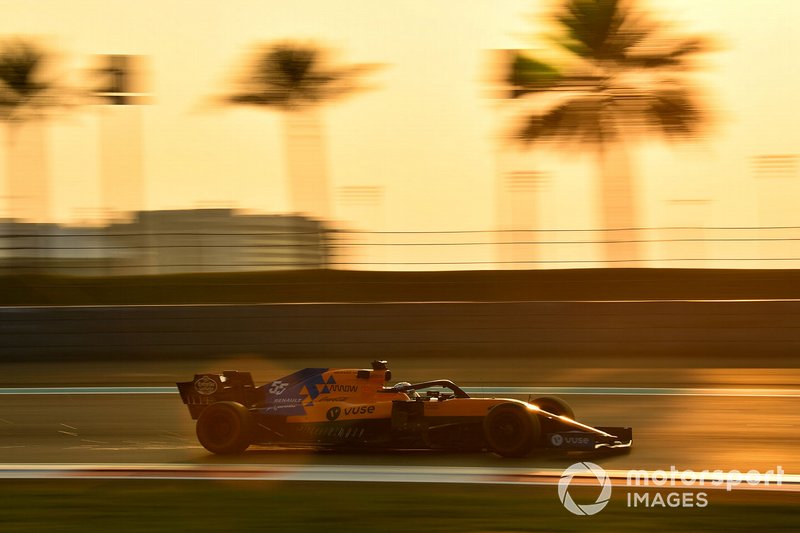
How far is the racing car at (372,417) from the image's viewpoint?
8148mm

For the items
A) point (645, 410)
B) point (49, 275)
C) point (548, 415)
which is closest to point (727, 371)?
point (645, 410)

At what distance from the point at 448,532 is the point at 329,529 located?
70 cm

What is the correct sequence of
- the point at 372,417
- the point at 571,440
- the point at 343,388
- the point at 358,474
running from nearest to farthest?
the point at 358,474 < the point at 571,440 < the point at 372,417 < the point at 343,388

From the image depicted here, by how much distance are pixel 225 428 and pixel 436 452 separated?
175 cm

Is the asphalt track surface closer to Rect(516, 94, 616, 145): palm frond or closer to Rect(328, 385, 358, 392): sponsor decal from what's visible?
Rect(328, 385, 358, 392): sponsor decal

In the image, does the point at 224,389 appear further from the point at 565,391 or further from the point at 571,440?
the point at 565,391

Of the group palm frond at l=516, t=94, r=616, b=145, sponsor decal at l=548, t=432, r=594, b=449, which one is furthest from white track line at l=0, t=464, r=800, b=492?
palm frond at l=516, t=94, r=616, b=145

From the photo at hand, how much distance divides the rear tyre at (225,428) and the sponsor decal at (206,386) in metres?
0.18

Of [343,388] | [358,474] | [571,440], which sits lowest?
[358,474]

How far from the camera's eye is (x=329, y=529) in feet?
20.6

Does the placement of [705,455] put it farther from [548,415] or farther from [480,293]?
[480,293]

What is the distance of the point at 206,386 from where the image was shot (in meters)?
8.99

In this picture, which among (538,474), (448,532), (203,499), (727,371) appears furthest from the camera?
(727,371)

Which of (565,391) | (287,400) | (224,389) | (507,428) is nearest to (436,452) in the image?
(507,428)
